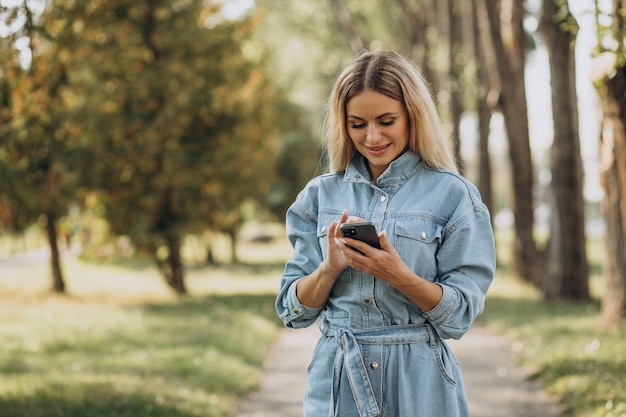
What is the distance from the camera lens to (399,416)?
9.68 feet

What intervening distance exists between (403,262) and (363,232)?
21 centimetres

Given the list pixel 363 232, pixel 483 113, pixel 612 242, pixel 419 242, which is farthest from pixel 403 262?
pixel 483 113

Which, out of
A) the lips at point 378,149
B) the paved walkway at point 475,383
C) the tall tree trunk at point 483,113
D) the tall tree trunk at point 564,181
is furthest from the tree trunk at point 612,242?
the tall tree trunk at point 483,113

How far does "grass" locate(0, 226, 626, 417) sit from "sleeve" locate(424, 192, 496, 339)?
137 inches

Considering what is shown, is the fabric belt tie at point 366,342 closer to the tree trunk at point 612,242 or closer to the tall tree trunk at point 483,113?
the tree trunk at point 612,242

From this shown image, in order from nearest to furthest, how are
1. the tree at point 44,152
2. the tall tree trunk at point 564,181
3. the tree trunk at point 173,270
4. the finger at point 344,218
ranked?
the finger at point 344,218, the tall tree trunk at point 564,181, the tree at point 44,152, the tree trunk at point 173,270

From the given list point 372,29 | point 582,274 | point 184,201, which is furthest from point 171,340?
point 372,29

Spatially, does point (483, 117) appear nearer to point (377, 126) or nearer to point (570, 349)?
point (570, 349)

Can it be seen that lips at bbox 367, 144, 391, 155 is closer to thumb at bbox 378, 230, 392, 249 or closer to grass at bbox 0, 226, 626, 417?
thumb at bbox 378, 230, 392, 249

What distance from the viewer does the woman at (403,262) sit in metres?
2.93

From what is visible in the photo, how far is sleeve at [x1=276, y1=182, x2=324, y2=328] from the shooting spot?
3145 millimetres

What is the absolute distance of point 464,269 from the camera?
9.69 feet

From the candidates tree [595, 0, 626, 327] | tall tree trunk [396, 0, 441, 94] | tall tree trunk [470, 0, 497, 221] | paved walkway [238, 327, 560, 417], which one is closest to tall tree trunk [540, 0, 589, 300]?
paved walkway [238, 327, 560, 417]

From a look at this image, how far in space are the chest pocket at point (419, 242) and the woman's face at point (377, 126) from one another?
258 mm
